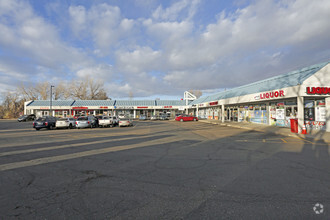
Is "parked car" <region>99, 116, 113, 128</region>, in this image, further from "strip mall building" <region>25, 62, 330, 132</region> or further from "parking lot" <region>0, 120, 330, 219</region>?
"strip mall building" <region>25, 62, 330, 132</region>

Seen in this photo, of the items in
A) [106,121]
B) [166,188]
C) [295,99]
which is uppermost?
[295,99]

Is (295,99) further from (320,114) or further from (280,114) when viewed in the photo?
A: (280,114)

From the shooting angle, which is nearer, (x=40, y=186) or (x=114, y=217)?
(x=114, y=217)

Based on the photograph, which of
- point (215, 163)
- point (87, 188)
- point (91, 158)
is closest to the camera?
point (87, 188)

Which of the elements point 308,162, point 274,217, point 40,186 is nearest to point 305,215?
point 274,217

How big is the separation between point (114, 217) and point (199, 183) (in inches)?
91.7

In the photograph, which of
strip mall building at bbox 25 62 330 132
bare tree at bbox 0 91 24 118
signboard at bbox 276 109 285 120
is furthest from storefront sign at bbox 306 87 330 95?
Result: bare tree at bbox 0 91 24 118

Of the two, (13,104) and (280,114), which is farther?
(13,104)

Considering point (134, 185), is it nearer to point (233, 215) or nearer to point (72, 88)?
point (233, 215)

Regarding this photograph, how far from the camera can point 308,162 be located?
651 centimetres

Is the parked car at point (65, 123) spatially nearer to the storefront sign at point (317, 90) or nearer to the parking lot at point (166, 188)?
the parking lot at point (166, 188)

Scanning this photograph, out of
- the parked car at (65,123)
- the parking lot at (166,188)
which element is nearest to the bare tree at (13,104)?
the parked car at (65,123)

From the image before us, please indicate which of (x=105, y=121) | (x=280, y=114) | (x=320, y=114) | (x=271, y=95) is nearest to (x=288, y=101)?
(x=280, y=114)

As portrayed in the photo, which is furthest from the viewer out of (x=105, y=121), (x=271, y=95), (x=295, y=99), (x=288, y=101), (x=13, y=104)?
(x=13, y=104)
